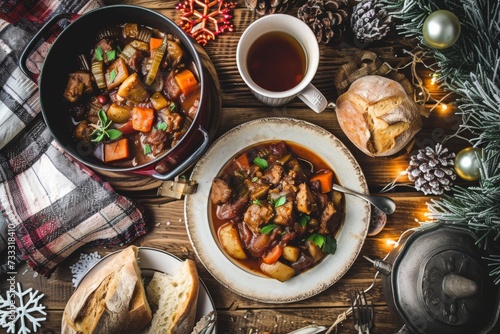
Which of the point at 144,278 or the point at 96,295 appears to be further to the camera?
the point at 144,278

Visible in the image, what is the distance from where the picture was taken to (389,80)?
7.38 ft

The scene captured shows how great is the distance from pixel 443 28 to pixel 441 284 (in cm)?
107

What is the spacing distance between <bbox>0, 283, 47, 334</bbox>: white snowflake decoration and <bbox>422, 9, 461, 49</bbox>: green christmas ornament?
2197 millimetres

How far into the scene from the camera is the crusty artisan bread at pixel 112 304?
83.3 inches

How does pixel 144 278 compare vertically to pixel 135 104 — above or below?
below

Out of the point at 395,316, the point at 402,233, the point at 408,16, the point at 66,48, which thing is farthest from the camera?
the point at 402,233

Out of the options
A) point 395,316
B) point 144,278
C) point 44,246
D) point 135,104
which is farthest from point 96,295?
point 395,316

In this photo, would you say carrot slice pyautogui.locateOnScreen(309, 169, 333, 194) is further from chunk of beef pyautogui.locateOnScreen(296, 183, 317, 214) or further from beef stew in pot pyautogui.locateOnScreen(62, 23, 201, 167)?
beef stew in pot pyautogui.locateOnScreen(62, 23, 201, 167)

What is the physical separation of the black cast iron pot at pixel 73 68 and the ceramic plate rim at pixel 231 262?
0.19 meters

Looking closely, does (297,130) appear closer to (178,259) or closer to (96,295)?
(178,259)

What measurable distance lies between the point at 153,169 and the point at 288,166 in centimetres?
67

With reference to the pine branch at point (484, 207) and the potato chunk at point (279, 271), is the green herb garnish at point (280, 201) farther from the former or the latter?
the pine branch at point (484, 207)

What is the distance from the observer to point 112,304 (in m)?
2.12

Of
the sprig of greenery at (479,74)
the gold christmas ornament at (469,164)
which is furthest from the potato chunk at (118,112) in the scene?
the gold christmas ornament at (469,164)
